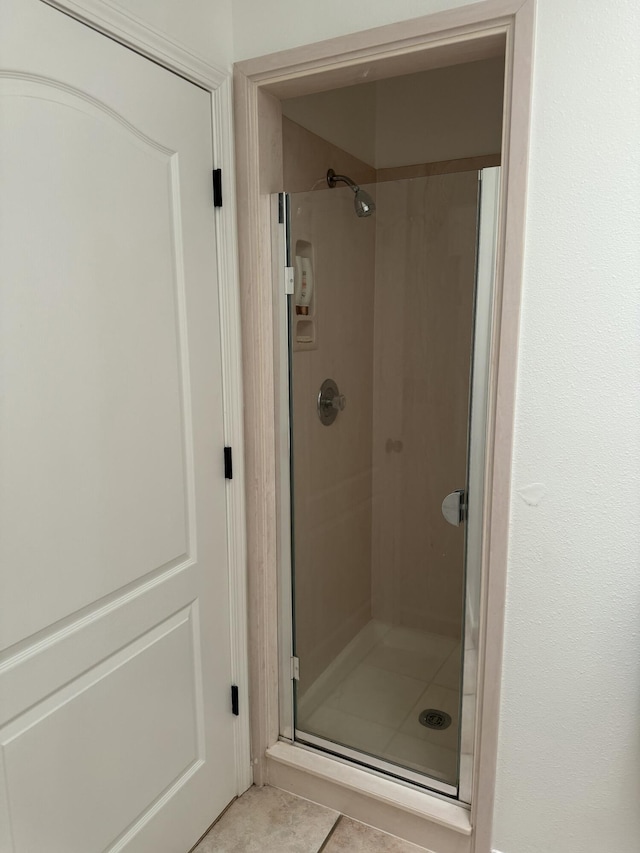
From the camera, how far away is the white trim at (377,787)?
166 centimetres

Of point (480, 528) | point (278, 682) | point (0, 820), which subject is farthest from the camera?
point (278, 682)

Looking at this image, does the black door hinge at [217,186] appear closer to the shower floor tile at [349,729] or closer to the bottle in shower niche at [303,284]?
the bottle in shower niche at [303,284]

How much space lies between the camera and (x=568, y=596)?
1436 millimetres

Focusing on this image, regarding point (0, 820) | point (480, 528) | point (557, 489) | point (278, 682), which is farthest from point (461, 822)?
point (0, 820)

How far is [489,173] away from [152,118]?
2.59ft

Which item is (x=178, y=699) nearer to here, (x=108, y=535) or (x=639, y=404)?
(x=108, y=535)

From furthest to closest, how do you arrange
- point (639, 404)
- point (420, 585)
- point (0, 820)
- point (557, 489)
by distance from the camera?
1. point (420, 585)
2. point (557, 489)
3. point (639, 404)
4. point (0, 820)

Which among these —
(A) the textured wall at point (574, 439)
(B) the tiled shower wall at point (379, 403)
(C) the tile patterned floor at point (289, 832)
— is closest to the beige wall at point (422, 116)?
(B) the tiled shower wall at point (379, 403)

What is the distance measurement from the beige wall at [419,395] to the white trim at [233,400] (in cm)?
68

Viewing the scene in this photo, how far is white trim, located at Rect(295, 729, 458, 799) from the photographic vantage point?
68.5 inches

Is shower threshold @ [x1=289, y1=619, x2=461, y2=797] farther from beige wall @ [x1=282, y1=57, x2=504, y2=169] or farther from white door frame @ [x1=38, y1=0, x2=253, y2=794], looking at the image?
beige wall @ [x1=282, y1=57, x2=504, y2=169]

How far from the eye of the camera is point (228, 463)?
1738mm

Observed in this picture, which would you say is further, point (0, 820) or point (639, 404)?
point (639, 404)

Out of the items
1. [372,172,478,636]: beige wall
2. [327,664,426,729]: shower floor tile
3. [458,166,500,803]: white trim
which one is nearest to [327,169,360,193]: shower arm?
[372,172,478,636]: beige wall
